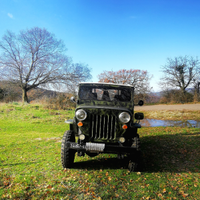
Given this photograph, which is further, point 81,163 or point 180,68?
point 180,68

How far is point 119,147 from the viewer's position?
12.5 ft

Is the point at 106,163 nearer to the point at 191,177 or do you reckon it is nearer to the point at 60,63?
the point at 191,177

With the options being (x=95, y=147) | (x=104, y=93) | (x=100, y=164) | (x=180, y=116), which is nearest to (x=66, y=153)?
(x=95, y=147)

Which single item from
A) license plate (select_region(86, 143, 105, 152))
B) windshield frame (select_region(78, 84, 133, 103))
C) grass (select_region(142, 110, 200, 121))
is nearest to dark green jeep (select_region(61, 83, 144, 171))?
license plate (select_region(86, 143, 105, 152))

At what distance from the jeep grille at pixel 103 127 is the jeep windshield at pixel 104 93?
3.14 feet

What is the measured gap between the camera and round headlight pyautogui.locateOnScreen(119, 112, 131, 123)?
13.4 ft

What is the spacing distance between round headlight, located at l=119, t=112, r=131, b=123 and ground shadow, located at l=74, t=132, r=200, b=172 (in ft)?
3.80

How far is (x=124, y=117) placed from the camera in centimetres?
410

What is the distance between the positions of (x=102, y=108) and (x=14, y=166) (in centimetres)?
291

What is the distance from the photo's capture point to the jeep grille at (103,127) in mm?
4105

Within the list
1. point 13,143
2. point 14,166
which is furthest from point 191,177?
point 13,143

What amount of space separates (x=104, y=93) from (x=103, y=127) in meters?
1.31

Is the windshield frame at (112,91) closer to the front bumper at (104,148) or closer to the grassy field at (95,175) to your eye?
the front bumper at (104,148)

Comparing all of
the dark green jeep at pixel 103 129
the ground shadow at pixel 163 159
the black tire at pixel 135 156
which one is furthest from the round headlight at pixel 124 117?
the ground shadow at pixel 163 159
